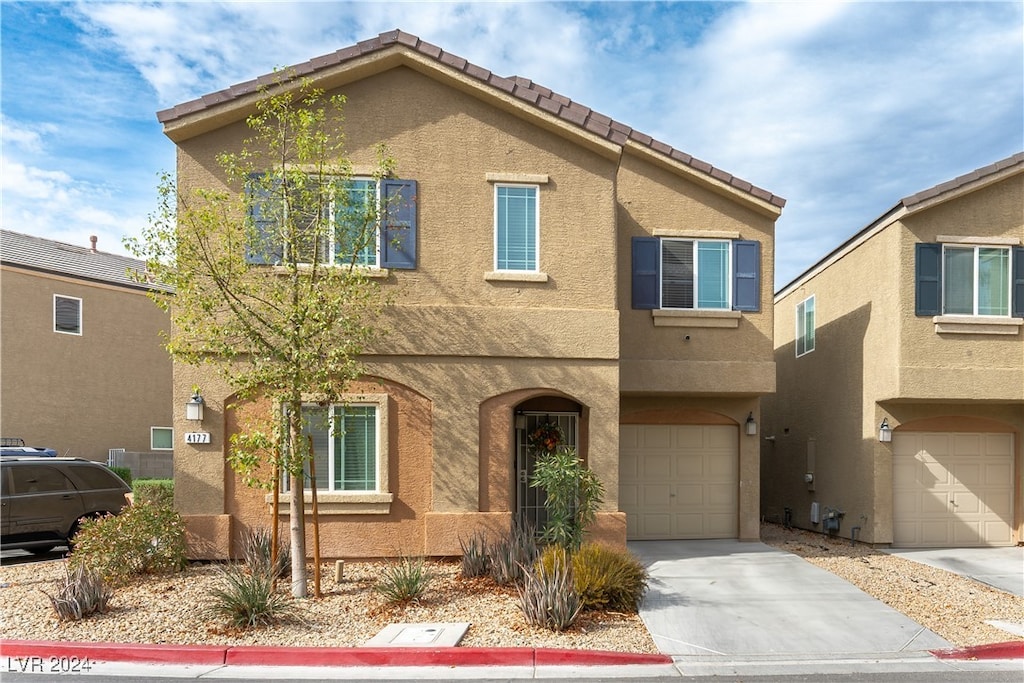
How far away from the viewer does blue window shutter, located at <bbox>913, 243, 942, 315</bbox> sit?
12633 millimetres

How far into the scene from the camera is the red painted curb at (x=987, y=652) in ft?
25.4

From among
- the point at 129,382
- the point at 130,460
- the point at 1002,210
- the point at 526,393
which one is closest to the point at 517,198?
the point at 526,393

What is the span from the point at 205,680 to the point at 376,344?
16.5ft

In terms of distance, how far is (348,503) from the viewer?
10.6m

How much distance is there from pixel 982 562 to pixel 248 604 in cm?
1139

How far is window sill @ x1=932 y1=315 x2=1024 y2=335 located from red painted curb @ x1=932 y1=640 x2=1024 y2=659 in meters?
6.26

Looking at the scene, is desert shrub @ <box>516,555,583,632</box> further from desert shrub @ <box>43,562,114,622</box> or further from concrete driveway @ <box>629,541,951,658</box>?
desert shrub @ <box>43,562,114,622</box>

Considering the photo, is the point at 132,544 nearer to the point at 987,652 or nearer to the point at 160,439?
the point at 987,652

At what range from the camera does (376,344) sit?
10648 mm

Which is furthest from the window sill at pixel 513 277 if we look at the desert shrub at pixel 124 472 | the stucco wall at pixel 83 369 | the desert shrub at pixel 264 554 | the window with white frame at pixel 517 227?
the stucco wall at pixel 83 369

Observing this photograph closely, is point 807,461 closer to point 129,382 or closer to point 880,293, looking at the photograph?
point 880,293

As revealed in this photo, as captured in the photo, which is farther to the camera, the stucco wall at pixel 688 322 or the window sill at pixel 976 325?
the stucco wall at pixel 688 322

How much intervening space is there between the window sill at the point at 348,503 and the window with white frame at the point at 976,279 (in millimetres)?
10209

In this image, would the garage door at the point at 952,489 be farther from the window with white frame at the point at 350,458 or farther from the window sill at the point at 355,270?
the window sill at the point at 355,270
